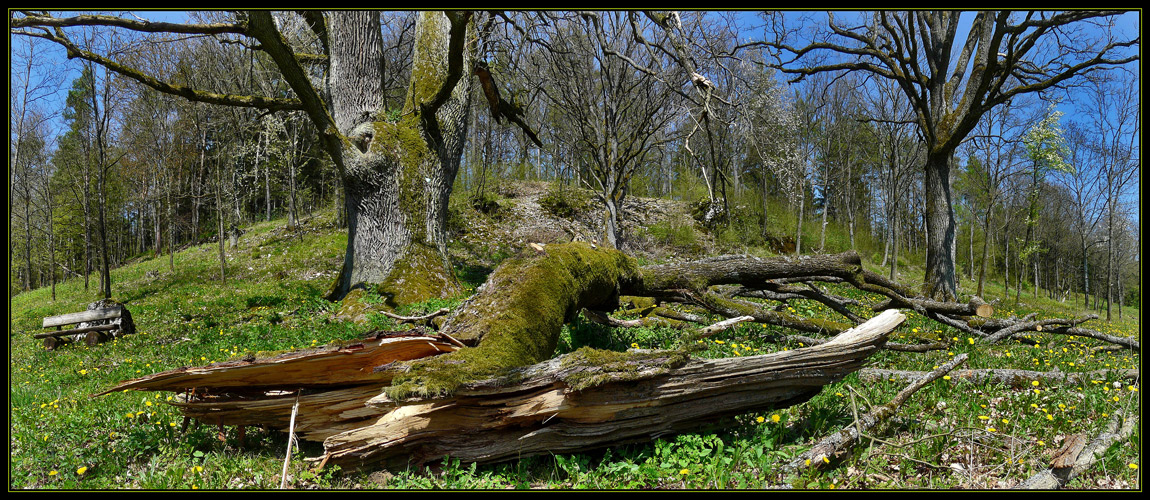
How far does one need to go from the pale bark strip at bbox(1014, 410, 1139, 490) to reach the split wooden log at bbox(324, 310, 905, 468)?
0.95 m

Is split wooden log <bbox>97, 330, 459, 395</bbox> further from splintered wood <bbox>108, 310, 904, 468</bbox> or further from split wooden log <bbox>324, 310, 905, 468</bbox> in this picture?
split wooden log <bbox>324, 310, 905, 468</bbox>

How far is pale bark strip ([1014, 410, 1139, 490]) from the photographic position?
2617 millimetres

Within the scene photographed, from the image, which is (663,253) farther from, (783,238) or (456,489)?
(456,489)

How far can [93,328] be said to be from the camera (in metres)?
8.96

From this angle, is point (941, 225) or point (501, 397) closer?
point (501, 397)

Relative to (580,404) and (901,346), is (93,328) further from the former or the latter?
(901,346)

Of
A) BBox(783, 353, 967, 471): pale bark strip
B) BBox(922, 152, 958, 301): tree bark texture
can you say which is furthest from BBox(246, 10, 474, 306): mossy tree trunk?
BBox(922, 152, 958, 301): tree bark texture

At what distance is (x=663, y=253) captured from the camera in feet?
69.7

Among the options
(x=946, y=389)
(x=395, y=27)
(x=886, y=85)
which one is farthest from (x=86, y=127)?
(x=886, y=85)

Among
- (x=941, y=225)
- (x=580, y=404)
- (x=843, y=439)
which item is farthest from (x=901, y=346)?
(x=941, y=225)

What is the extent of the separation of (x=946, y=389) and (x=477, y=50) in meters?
7.56

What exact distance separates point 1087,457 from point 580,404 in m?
2.84

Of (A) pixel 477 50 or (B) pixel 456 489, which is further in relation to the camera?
(A) pixel 477 50

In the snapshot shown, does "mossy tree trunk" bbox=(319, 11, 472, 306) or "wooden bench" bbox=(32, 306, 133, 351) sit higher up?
"mossy tree trunk" bbox=(319, 11, 472, 306)
